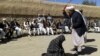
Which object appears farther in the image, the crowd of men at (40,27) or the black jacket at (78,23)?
the crowd of men at (40,27)

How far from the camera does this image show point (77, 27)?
13664 millimetres

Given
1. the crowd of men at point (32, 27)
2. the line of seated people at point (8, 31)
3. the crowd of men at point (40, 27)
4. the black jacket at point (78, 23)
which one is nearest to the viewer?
the black jacket at point (78, 23)

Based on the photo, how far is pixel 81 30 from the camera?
540 inches

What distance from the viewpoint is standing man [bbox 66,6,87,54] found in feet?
44.4

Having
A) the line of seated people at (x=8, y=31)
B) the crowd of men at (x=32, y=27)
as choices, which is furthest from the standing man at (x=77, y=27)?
the crowd of men at (x=32, y=27)

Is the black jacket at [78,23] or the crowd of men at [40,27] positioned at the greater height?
the black jacket at [78,23]

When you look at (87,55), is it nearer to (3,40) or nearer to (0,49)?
(0,49)

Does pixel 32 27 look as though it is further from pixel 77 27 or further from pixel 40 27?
pixel 77 27

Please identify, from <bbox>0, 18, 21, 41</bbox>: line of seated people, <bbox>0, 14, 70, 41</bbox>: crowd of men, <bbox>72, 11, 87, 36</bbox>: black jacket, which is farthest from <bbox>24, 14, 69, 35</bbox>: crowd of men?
<bbox>72, 11, 87, 36</bbox>: black jacket

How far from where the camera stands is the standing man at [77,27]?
13523 millimetres

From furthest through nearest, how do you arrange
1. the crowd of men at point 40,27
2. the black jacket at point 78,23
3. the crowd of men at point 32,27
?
the crowd of men at point 40,27
the crowd of men at point 32,27
the black jacket at point 78,23

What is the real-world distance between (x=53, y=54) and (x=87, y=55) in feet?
7.51

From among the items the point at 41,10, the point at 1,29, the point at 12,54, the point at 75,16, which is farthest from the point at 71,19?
the point at 41,10

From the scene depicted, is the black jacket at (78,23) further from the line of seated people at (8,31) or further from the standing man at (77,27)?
the line of seated people at (8,31)
